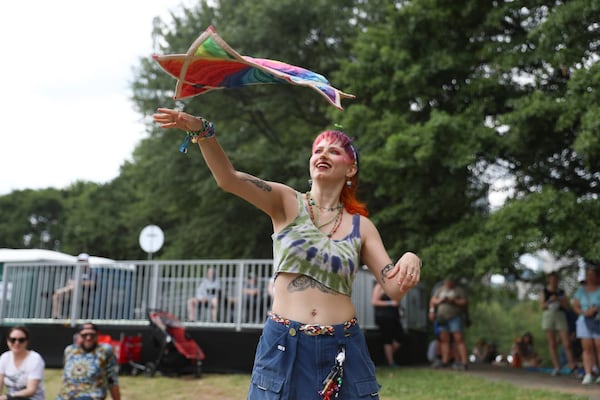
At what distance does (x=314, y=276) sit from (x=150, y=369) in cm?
867

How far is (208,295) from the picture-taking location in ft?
37.7

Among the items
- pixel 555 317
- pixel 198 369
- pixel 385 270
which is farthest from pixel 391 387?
pixel 385 270

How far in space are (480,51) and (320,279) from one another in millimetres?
9725

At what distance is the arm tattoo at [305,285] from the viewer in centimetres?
268

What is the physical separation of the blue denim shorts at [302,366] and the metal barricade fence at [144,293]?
8.35 meters

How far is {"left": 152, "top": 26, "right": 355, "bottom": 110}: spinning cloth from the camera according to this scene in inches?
91.1

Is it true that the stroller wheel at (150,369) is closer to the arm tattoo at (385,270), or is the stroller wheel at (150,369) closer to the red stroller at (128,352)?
the red stroller at (128,352)

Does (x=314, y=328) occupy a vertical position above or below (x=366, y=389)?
above

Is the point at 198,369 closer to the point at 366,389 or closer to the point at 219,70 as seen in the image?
the point at 366,389

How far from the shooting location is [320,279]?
2.67m

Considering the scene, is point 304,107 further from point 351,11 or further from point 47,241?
point 47,241

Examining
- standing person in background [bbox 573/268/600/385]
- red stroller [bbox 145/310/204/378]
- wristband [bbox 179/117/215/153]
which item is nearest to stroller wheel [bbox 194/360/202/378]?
red stroller [bbox 145/310/204/378]

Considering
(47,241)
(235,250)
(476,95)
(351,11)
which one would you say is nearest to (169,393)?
(476,95)

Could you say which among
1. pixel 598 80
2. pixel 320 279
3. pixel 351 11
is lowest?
pixel 320 279
